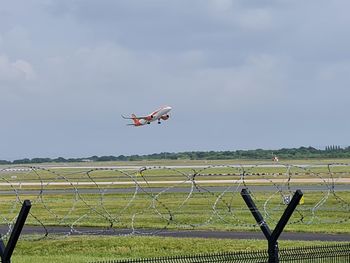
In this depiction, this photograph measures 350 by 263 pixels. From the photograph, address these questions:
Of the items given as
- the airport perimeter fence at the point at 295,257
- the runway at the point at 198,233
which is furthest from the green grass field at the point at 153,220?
the airport perimeter fence at the point at 295,257

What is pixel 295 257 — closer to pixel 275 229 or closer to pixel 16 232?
pixel 275 229

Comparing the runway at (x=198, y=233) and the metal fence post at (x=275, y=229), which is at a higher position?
the metal fence post at (x=275, y=229)

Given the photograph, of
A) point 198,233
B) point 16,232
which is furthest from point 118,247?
point 16,232

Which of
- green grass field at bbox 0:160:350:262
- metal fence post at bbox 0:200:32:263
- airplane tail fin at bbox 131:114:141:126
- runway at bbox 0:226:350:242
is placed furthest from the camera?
airplane tail fin at bbox 131:114:141:126

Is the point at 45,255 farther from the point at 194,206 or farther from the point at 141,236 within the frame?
the point at 194,206

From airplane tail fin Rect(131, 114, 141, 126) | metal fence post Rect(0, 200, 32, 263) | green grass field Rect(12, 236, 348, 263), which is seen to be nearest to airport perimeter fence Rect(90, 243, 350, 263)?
metal fence post Rect(0, 200, 32, 263)

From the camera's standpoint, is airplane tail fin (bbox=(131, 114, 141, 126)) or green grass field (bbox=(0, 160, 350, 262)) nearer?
green grass field (bbox=(0, 160, 350, 262))

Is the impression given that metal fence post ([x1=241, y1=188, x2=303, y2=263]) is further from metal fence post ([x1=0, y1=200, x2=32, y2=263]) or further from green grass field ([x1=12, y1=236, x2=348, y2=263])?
green grass field ([x1=12, y1=236, x2=348, y2=263])

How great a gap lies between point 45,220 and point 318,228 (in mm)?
13581

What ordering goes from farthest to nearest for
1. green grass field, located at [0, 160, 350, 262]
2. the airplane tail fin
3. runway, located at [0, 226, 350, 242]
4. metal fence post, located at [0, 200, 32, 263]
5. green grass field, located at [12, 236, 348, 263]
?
1. the airplane tail fin
2. runway, located at [0, 226, 350, 242]
3. green grass field, located at [0, 160, 350, 262]
4. green grass field, located at [12, 236, 348, 263]
5. metal fence post, located at [0, 200, 32, 263]

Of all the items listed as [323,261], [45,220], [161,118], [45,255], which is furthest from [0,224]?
[161,118]

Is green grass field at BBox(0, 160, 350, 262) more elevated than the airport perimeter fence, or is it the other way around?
the airport perimeter fence

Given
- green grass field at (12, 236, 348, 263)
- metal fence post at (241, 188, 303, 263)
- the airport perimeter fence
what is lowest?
green grass field at (12, 236, 348, 263)

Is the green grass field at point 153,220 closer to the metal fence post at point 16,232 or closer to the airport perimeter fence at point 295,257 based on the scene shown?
the airport perimeter fence at point 295,257
